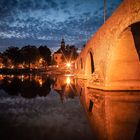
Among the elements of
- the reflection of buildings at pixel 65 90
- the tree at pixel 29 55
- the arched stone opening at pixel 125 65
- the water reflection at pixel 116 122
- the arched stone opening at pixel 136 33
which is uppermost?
the tree at pixel 29 55

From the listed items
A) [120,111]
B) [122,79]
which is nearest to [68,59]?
[122,79]

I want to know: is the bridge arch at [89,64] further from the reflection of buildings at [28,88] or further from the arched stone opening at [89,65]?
the reflection of buildings at [28,88]

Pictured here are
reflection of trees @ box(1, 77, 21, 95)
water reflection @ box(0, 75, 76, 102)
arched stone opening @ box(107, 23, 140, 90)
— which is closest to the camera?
arched stone opening @ box(107, 23, 140, 90)

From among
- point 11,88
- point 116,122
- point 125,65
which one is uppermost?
point 125,65

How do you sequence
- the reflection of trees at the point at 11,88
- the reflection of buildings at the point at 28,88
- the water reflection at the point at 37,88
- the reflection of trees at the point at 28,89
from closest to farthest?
the water reflection at the point at 37,88, the reflection of trees at the point at 28,89, the reflection of buildings at the point at 28,88, the reflection of trees at the point at 11,88

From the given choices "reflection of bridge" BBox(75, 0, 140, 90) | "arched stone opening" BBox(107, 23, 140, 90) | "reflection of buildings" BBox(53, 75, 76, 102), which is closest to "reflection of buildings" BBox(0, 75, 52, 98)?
"reflection of buildings" BBox(53, 75, 76, 102)

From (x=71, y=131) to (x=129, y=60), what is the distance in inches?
495

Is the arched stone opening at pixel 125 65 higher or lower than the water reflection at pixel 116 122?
higher

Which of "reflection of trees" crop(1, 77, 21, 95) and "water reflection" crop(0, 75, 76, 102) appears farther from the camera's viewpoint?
"reflection of trees" crop(1, 77, 21, 95)

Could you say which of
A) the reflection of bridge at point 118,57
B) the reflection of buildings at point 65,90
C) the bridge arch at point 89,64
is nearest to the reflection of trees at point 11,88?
the reflection of buildings at point 65,90

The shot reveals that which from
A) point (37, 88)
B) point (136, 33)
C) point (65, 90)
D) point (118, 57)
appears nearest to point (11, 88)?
point (37, 88)

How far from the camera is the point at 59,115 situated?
10.1 metres

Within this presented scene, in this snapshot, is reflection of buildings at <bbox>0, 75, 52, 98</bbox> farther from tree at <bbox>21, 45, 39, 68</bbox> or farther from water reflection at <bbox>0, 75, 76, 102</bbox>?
tree at <bbox>21, 45, 39, 68</bbox>

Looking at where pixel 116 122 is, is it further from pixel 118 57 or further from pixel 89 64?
pixel 89 64
